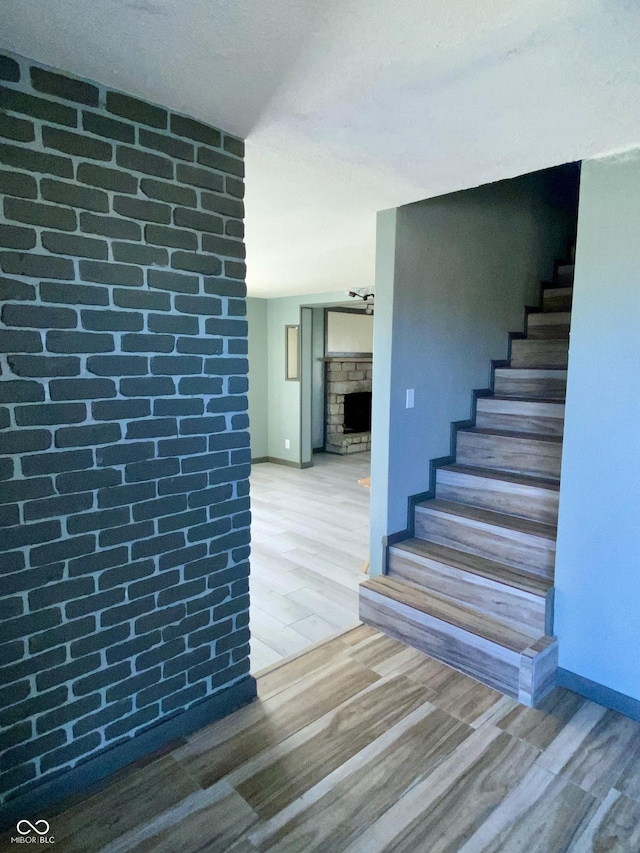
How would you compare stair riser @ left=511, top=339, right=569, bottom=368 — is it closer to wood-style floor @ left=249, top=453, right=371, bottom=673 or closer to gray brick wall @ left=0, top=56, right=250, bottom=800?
wood-style floor @ left=249, top=453, right=371, bottom=673

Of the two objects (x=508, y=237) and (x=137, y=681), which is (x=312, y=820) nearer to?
(x=137, y=681)

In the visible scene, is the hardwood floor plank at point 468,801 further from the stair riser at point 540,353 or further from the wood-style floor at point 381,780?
the stair riser at point 540,353

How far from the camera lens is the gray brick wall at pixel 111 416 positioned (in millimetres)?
1370

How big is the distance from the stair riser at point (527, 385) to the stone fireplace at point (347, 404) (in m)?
4.09

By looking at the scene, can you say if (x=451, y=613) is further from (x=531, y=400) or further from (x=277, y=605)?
(x=531, y=400)

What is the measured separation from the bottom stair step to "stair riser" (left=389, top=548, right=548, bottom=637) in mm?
43

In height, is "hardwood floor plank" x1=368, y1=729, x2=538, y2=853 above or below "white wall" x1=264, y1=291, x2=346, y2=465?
below

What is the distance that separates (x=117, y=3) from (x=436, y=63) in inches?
30.3

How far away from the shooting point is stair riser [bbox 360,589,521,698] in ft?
6.93

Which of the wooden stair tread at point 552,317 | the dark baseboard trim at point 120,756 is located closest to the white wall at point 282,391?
the wooden stair tread at point 552,317


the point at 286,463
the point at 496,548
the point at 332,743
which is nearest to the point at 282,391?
the point at 286,463

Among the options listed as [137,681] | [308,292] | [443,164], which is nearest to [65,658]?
[137,681]

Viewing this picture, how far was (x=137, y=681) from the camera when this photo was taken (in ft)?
5.59

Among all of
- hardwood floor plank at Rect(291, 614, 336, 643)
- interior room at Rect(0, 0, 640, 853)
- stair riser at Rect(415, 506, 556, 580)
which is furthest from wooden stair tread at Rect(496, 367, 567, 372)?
hardwood floor plank at Rect(291, 614, 336, 643)
